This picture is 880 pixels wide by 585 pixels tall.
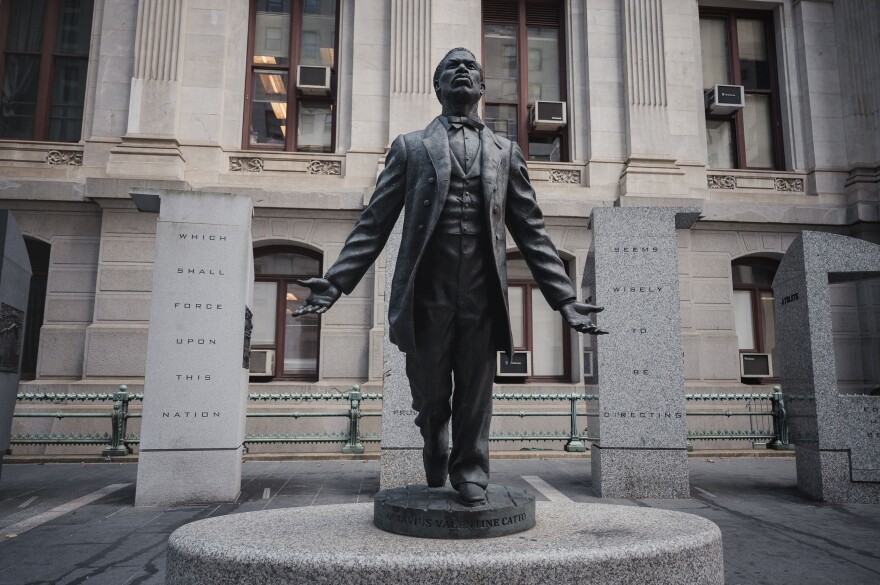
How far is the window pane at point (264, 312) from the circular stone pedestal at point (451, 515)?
10463 mm

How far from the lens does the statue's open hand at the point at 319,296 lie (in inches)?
140

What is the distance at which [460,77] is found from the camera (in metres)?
3.94

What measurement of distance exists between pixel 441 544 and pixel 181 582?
4.29ft

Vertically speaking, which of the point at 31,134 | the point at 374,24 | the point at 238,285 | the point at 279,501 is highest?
the point at 374,24

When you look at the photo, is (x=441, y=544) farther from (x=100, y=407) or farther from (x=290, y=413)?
(x=100, y=407)

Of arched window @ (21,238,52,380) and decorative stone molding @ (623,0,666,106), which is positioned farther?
decorative stone molding @ (623,0,666,106)

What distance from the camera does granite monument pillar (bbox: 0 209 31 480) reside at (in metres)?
7.40

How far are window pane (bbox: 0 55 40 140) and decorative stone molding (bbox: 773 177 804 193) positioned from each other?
16.7 metres

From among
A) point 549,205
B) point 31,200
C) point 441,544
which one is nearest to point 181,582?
point 441,544

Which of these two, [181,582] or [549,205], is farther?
[549,205]

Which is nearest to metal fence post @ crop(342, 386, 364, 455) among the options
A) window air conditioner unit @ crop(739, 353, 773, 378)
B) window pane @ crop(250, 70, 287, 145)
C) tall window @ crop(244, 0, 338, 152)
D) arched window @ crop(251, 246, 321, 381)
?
arched window @ crop(251, 246, 321, 381)

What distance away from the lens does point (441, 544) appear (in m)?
3.27

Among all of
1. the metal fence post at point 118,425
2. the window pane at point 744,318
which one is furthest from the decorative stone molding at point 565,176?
the metal fence post at point 118,425

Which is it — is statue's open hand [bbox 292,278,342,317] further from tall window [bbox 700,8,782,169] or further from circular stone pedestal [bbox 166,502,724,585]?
tall window [bbox 700,8,782,169]
